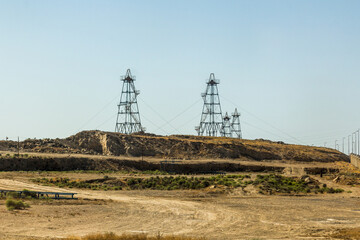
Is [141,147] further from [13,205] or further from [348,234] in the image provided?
[348,234]

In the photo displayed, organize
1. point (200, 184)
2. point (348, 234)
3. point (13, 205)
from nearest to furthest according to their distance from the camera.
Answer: point (348, 234), point (13, 205), point (200, 184)

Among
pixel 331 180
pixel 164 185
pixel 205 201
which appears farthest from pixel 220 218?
pixel 331 180

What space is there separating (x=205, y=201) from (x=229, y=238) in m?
17.7

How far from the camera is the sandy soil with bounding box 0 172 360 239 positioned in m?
29.1

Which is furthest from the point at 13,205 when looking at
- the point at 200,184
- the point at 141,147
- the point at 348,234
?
the point at 141,147

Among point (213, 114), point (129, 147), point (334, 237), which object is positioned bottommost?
point (334, 237)

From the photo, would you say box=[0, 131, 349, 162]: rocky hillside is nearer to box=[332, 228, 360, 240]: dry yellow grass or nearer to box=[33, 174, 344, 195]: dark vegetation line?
box=[33, 174, 344, 195]: dark vegetation line

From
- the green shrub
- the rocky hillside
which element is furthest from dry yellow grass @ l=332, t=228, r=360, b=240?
the rocky hillside

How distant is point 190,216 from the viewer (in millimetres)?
35469

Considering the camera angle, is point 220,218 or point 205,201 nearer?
point 220,218

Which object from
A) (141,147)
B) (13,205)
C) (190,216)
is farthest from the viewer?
(141,147)

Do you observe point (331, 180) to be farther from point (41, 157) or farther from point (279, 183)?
point (41, 157)

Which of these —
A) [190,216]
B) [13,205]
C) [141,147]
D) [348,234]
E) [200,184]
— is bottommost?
[348,234]

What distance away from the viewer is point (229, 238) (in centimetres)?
2722
